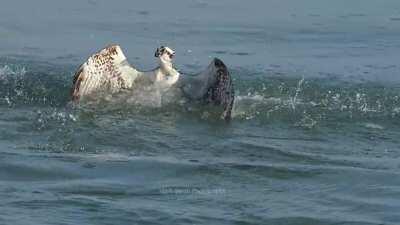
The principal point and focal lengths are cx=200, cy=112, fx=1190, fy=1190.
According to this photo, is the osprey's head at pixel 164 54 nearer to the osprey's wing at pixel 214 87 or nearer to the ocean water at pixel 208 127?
the osprey's wing at pixel 214 87

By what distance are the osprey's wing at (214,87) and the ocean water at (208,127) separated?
0.54ft

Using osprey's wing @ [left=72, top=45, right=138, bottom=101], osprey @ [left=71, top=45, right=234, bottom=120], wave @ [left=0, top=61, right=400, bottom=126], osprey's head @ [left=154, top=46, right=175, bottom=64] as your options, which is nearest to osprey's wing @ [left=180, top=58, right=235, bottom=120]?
osprey @ [left=71, top=45, right=234, bottom=120]

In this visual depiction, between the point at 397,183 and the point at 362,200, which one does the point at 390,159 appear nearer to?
the point at 397,183

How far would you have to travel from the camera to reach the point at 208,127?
38.6 ft

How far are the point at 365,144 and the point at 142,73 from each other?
9.28 feet

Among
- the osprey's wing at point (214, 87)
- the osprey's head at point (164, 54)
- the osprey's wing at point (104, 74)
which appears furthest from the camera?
the osprey's wing at point (104, 74)

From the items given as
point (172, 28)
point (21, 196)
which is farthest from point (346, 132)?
point (172, 28)

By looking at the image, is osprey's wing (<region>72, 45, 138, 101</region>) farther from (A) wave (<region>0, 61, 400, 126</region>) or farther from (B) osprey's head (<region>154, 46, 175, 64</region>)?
(B) osprey's head (<region>154, 46, 175, 64</region>)

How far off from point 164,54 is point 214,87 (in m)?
0.62

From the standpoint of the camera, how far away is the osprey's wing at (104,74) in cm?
1241

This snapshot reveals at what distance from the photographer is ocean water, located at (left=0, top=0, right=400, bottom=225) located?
8.62 metres

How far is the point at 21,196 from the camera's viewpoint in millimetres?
8625

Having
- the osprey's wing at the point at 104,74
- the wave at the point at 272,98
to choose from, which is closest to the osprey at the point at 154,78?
the osprey's wing at the point at 104,74

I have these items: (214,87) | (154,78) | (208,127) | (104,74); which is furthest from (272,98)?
(104,74)
